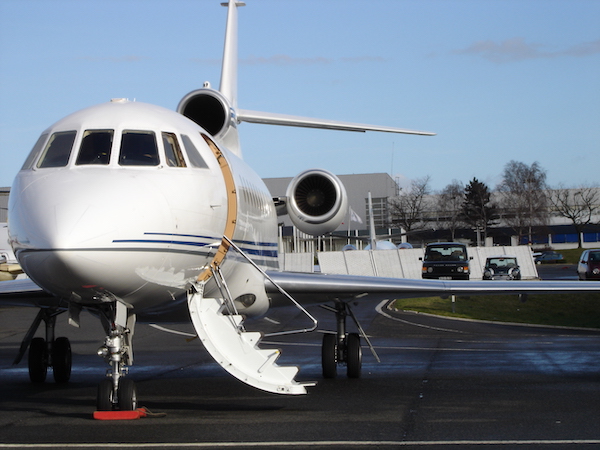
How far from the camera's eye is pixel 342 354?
42.3ft

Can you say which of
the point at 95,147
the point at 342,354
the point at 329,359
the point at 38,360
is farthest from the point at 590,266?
Result: the point at 95,147

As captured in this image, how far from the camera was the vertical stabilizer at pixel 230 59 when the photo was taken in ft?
60.6

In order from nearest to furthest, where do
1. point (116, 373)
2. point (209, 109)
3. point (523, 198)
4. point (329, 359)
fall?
point (116, 373) < point (329, 359) < point (209, 109) < point (523, 198)

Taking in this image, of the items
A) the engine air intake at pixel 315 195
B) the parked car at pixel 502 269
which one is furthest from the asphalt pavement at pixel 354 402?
the parked car at pixel 502 269

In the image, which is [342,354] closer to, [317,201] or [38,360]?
[317,201]

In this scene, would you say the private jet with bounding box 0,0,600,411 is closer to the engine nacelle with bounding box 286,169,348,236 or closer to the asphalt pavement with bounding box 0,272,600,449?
the asphalt pavement with bounding box 0,272,600,449

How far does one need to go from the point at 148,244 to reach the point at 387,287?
180 inches

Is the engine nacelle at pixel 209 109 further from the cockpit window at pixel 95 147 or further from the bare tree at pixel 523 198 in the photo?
the bare tree at pixel 523 198

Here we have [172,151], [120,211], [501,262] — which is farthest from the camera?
[501,262]

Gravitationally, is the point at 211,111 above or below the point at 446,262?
above

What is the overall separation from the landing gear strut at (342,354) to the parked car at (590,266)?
69.5 feet

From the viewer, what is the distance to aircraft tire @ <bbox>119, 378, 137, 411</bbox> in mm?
8430

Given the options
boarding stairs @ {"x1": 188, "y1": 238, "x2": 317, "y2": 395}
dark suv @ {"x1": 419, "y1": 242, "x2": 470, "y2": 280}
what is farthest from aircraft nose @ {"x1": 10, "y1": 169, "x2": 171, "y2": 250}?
dark suv @ {"x1": 419, "y1": 242, "x2": 470, "y2": 280}

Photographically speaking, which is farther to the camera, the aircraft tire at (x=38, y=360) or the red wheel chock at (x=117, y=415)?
the aircraft tire at (x=38, y=360)
